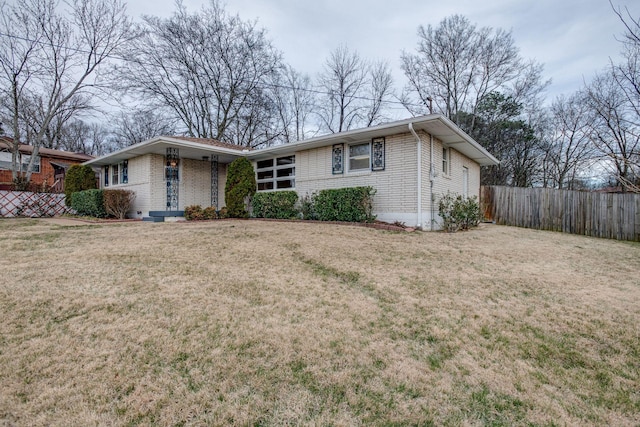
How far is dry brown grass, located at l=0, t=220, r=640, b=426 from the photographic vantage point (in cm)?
182

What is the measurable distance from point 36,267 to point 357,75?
22.9m

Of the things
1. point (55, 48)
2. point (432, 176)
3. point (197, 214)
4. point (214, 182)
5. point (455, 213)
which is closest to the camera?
point (455, 213)

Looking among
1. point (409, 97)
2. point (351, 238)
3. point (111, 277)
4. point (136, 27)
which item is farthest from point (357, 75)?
point (111, 277)

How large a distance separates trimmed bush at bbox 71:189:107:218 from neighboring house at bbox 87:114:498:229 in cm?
112

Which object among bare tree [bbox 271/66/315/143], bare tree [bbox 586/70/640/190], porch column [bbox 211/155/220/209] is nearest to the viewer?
bare tree [bbox 586/70/640/190]

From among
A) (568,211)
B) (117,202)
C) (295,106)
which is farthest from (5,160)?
(568,211)

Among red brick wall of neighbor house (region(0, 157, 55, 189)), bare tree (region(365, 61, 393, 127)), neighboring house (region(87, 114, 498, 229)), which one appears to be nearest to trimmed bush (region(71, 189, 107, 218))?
neighboring house (region(87, 114, 498, 229))

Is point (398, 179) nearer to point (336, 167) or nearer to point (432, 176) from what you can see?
point (432, 176)

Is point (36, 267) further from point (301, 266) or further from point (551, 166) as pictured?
point (551, 166)

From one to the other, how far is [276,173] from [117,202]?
624 cm

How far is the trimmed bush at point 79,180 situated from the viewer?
46.9 feet

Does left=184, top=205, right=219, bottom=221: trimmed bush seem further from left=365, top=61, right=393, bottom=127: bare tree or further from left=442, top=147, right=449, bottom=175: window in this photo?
left=365, top=61, right=393, bottom=127: bare tree

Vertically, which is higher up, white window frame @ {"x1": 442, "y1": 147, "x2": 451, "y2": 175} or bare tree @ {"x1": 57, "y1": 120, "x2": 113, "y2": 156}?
bare tree @ {"x1": 57, "y1": 120, "x2": 113, "y2": 156}

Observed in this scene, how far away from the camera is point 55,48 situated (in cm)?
1594
